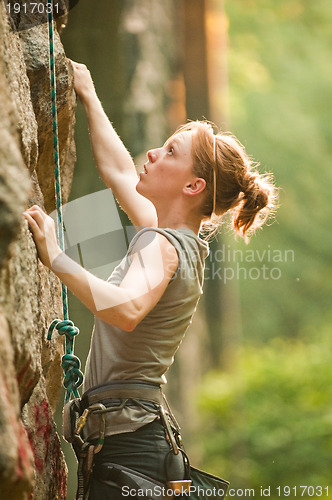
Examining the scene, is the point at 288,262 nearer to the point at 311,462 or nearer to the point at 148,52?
the point at 311,462

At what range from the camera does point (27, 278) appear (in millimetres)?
1744

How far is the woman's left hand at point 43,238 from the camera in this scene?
1.90m

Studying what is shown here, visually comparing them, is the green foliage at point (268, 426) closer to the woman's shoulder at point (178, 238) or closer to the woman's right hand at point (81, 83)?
the woman's right hand at point (81, 83)

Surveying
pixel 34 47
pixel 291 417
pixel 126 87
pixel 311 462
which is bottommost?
pixel 311 462

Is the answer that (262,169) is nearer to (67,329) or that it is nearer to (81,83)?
(81,83)

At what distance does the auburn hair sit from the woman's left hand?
0.64 metres

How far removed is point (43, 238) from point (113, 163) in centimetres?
82

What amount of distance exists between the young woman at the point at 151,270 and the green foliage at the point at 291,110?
861 cm

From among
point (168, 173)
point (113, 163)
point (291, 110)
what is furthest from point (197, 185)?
point (291, 110)

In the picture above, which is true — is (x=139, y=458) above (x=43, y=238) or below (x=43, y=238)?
Answer: below

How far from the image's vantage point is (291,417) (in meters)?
9.58

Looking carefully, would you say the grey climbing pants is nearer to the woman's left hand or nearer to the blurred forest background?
the woman's left hand

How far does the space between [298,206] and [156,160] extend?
981 cm

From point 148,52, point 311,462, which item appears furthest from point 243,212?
point 311,462
